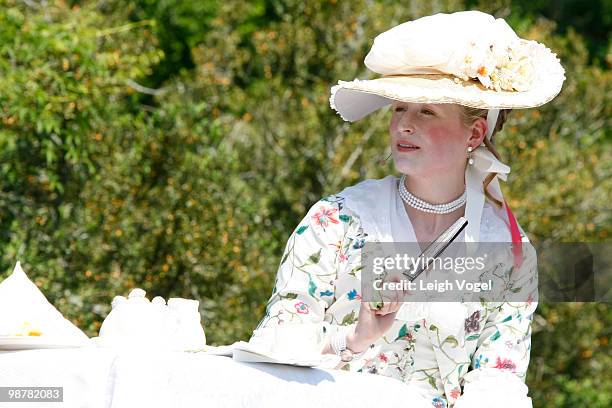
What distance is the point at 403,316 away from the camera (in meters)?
3.59

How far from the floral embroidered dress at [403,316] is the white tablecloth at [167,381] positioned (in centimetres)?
73

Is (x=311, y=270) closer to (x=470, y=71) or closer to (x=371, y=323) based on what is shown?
(x=371, y=323)

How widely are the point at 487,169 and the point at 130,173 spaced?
3171 millimetres

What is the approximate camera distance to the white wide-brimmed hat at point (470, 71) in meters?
3.56

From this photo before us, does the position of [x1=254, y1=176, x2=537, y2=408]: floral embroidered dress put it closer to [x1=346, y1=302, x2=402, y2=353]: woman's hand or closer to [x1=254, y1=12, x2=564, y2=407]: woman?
[x1=254, y1=12, x2=564, y2=407]: woman

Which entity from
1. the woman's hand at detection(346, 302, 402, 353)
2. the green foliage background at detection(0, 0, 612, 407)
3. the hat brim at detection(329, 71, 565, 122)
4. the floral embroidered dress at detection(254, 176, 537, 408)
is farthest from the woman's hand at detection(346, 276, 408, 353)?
the green foliage background at detection(0, 0, 612, 407)

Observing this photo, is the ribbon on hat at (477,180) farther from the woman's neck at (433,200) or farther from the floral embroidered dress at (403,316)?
the floral embroidered dress at (403,316)

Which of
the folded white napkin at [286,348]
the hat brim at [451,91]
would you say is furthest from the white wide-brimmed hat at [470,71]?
the folded white napkin at [286,348]

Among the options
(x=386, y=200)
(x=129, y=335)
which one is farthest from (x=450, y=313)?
(x=129, y=335)

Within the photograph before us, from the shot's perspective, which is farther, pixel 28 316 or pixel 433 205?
pixel 433 205

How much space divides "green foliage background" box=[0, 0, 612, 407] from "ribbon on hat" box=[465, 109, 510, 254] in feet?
8.12

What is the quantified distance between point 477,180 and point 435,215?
164 mm

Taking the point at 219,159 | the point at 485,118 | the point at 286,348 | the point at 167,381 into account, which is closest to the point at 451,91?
the point at 485,118

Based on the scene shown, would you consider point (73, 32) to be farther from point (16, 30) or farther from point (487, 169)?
point (487, 169)
